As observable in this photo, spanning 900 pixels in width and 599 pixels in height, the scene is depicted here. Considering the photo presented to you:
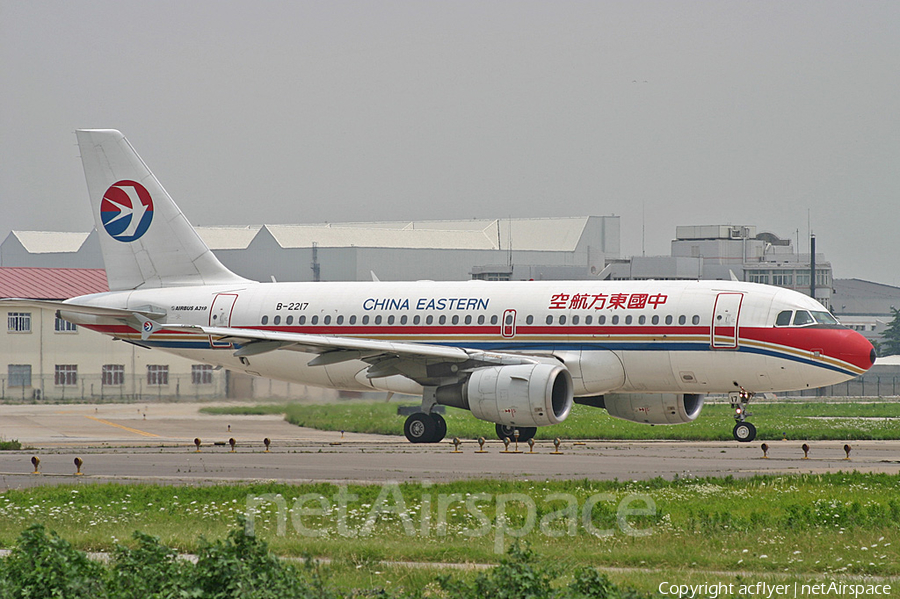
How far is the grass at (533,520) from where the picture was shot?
14656mm

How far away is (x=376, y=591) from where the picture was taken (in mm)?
11734

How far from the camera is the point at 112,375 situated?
67.6 metres

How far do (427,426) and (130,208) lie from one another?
1279 centimetres

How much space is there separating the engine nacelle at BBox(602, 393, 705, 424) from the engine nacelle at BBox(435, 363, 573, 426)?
3462mm

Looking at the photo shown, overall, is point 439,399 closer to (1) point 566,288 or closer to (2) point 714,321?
(1) point 566,288

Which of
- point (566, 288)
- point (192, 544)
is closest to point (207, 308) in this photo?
point (566, 288)

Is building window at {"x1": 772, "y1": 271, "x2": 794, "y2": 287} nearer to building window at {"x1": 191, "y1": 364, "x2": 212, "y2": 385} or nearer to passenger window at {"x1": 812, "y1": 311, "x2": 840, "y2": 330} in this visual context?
building window at {"x1": 191, "y1": 364, "x2": 212, "y2": 385}

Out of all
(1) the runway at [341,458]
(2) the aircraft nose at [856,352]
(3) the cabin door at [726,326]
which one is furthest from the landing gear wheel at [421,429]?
(2) the aircraft nose at [856,352]

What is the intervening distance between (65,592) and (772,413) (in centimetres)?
4699

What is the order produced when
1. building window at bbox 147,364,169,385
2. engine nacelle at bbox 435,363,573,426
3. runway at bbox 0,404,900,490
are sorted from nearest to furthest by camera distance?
runway at bbox 0,404,900,490 → engine nacelle at bbox 435,363,573,426 → building window at bbox 147,364,169,385

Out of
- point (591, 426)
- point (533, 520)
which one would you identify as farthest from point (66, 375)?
point (533, 520)

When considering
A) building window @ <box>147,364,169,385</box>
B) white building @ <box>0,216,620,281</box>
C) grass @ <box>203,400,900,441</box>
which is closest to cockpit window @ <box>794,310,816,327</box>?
grass @ <box>203,400,900,441</box>

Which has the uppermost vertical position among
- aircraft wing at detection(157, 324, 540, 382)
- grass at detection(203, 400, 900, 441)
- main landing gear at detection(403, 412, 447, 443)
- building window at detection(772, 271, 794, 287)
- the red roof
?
building window at detection(772, 271, 794, 287)

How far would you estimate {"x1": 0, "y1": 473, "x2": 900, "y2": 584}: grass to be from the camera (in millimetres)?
14656
